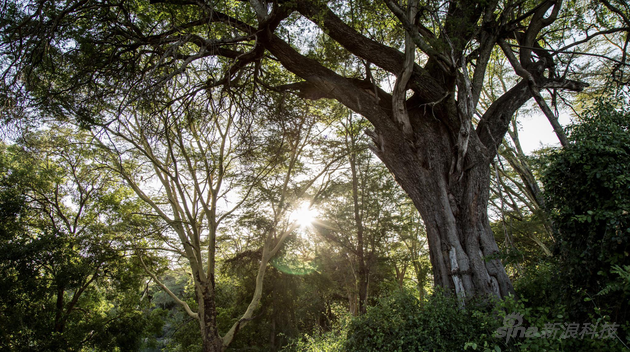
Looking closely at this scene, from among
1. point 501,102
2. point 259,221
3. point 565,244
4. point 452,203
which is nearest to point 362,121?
point 259,221

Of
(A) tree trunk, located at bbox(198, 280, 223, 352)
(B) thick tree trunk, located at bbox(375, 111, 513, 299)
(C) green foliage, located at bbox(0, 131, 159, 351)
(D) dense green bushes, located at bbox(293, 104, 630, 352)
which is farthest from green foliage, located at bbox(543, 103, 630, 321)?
(C) green foliage, located at bbox(0, 131, 159, 351)

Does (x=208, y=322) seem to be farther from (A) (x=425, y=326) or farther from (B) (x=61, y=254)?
(A) (x=425, y=326)

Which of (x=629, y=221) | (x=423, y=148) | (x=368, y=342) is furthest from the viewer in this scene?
(x=423, y=148)

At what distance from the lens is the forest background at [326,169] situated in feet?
9.32

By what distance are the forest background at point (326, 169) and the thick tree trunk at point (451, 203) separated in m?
0.03

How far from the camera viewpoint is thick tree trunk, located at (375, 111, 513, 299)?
4.17 meters

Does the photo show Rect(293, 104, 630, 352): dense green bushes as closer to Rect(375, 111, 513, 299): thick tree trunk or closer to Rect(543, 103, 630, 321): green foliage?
Rect(543, 103, 630, 321): green foliage

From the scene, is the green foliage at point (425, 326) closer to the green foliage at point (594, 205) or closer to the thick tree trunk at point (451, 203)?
the thick tree trunk at point (451, 203)

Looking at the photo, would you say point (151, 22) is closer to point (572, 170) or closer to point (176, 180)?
point (176, 180)

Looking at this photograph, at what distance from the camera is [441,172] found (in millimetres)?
4859

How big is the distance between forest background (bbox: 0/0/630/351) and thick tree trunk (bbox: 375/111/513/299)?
1.1 inches

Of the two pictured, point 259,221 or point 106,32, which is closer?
point 106,32

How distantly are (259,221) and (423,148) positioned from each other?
7639 mm

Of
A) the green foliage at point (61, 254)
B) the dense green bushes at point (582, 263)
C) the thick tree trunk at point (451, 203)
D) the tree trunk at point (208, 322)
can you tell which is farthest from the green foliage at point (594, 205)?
the green foliage at point (61, 254)
